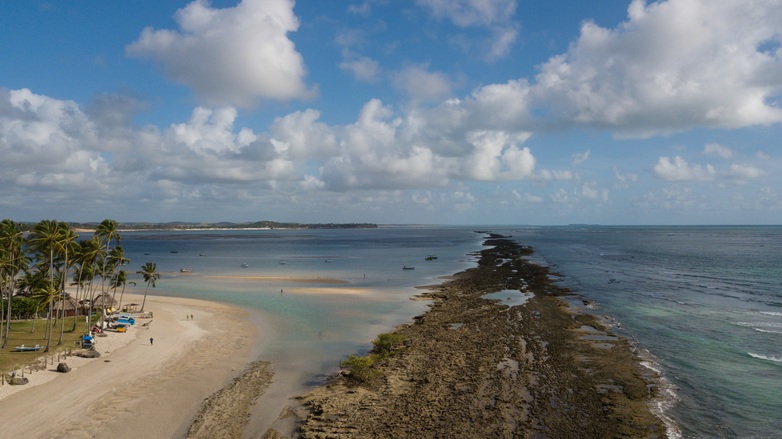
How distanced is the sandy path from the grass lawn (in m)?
2.67

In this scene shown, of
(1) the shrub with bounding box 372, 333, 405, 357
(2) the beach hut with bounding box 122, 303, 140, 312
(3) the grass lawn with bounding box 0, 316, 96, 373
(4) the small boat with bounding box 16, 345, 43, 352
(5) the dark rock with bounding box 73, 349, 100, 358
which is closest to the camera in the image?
(3) the grass lawn with bounding box 0, 316, 96, 373

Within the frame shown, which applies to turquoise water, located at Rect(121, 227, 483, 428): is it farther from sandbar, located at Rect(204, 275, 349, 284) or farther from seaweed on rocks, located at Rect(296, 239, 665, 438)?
seaweed on rocks, located at Rect(296, 239, 665, 438)

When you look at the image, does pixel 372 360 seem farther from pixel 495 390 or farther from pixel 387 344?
pixel 495 390

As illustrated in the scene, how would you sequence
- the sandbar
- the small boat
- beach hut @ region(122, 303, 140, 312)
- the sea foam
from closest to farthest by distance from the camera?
the sea foam → the small boat → beach hut @ region(122, 303, 140, 312) → the sandbar

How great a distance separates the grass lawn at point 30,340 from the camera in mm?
34281

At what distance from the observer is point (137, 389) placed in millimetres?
30203

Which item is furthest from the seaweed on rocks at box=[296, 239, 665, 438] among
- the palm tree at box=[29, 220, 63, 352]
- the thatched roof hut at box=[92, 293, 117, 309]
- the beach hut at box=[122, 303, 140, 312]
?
the thatched roof hut at box=[92, 293, 117, 309]

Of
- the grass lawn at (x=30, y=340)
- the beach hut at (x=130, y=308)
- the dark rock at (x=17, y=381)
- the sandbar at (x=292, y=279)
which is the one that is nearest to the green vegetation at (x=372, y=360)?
the dark rock at (x=17, y=381)

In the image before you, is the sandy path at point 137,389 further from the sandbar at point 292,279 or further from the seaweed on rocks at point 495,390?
the sandbar at point 292,279

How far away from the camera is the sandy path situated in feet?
80.7

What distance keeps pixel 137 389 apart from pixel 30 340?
19468mm

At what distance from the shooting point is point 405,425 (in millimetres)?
23969

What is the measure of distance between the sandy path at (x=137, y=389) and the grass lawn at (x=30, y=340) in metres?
2.67

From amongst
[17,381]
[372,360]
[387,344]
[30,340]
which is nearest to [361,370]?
[372,360]
